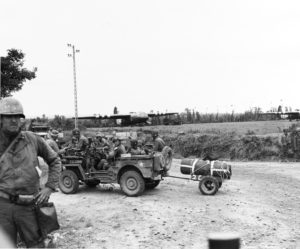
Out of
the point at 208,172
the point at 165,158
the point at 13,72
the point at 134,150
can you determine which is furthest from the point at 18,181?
the point at 13,72

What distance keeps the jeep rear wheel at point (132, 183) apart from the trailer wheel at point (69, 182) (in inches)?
56.3

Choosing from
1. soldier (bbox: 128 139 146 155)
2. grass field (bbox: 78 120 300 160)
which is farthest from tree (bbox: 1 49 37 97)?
grass field (bbox: 78 120 300 160)

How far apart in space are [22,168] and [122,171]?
8.24 m

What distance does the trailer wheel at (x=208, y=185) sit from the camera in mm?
12781

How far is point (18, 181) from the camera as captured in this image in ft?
15.1

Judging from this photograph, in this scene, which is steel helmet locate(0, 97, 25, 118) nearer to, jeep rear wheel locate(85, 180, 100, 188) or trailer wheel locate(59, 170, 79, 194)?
trailer wheel locate(59, 170, 79, 194)

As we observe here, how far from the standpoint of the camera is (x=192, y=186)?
1459 centimetres

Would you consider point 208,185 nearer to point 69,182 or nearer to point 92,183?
point 92,183

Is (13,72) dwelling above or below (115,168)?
above

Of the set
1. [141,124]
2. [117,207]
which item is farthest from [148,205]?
[141,124]

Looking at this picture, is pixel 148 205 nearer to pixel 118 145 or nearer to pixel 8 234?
pixel 118 145

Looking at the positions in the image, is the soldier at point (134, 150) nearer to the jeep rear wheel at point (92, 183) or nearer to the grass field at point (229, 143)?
the jeep rear wheel at point (92, 183)

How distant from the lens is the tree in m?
16.8

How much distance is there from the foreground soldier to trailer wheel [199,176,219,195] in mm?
8466
